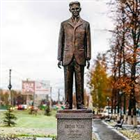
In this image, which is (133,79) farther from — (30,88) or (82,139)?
(30,88)

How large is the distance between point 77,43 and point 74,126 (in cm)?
261

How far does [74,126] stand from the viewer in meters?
14.6

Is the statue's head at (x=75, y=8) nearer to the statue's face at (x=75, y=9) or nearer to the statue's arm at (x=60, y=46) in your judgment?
the statue's face at (x=75, y=9)

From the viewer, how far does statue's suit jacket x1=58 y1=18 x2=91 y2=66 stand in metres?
15.1

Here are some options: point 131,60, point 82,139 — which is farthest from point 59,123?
point 131,60

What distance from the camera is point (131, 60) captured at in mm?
32188

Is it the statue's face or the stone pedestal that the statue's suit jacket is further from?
the stone pedestal

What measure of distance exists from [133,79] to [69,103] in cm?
2124

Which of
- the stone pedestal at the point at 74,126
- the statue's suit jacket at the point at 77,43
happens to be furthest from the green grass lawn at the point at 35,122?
the stone pedestal at the point at 74,126

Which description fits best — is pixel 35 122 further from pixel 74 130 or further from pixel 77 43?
pixel 74 130

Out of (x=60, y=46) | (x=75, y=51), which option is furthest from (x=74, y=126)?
(x=60, y=46)

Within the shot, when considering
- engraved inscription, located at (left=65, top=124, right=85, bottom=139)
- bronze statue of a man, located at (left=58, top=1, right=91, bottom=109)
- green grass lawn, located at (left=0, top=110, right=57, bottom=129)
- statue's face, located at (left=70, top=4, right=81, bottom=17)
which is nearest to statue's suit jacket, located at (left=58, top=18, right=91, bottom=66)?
bronze statue of a man, located at (left=58, top=1, right=91, bottom=109)

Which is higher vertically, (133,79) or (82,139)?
(133,79)

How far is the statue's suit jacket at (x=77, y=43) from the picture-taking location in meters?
15.1
